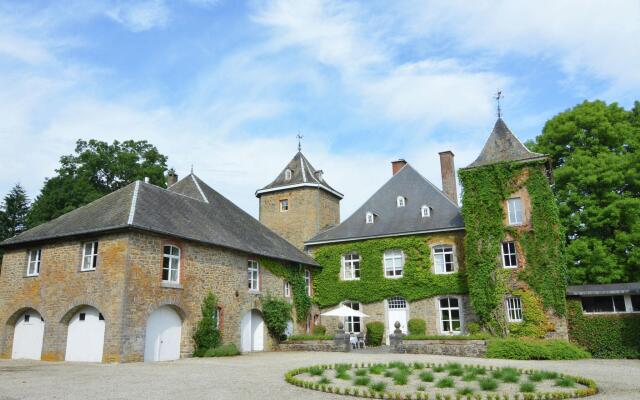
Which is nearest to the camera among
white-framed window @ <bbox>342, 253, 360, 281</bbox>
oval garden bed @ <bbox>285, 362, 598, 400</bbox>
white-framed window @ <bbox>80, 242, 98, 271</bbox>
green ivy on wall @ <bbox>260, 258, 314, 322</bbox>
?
oval garden bed @ <bbox>285, 362, 598, 400</bbox>

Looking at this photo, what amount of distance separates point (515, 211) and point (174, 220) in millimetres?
14571

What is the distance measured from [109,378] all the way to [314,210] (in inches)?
738

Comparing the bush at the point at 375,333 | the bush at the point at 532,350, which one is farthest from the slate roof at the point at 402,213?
the bush at the point at 532,350

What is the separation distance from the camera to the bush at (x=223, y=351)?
17.8 meters

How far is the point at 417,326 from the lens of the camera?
23.0m

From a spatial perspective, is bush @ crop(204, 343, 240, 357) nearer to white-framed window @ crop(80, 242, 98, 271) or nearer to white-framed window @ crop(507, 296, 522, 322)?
white-framed window @ crop(80, 242, 98, 271)

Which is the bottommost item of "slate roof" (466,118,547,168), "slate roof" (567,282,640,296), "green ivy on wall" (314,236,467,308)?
"slate roof" (567,282,640,296)

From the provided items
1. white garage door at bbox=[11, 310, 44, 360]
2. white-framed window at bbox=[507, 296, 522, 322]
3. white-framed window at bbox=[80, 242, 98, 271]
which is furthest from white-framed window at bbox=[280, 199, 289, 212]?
white garage door at bbox=[11, 310, 44, 360]

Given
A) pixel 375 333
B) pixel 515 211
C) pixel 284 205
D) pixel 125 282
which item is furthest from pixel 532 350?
pixel 284 205

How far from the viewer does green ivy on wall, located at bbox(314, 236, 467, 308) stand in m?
23.6

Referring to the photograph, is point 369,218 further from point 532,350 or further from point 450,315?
point 532,350

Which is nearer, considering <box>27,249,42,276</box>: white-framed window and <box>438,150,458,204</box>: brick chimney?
<box>27,249,42,276</box>: white-framed window

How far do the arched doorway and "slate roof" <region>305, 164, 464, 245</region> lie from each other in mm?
6769

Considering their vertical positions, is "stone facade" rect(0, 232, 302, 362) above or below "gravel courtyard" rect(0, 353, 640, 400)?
above
